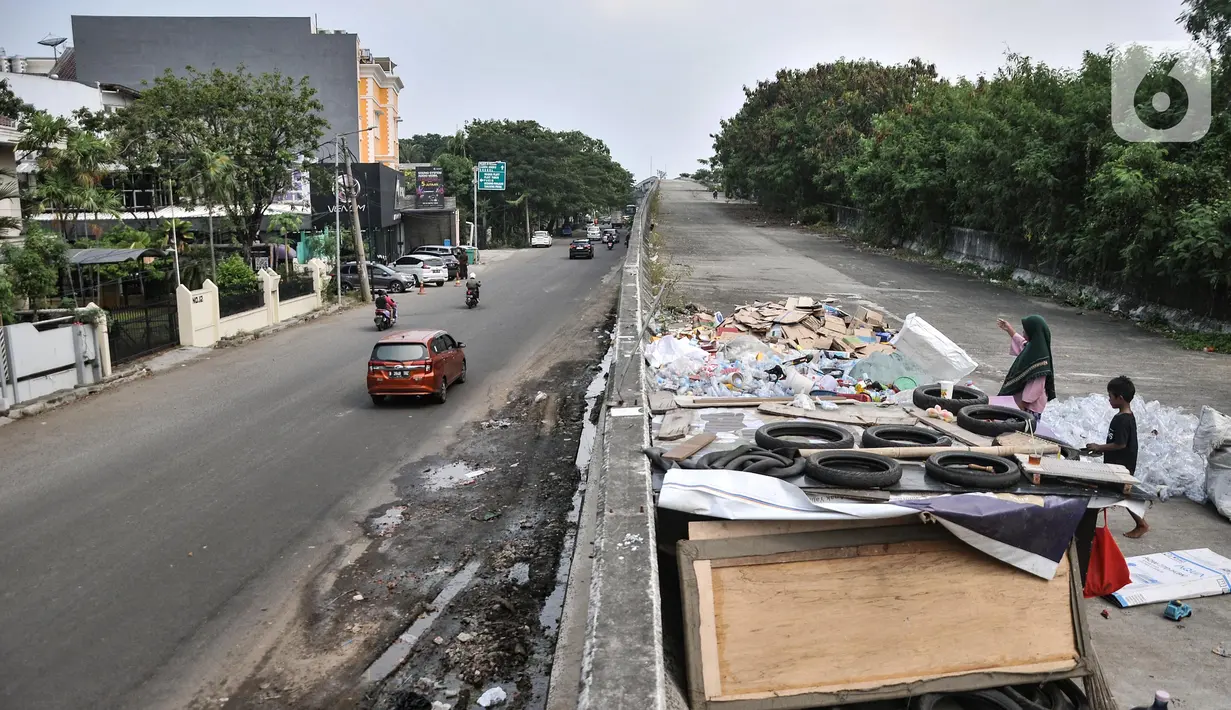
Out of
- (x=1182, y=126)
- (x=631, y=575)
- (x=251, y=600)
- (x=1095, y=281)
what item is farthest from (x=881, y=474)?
(x=1095, y=281)

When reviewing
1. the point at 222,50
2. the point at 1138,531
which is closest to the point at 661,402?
the point at 1138,531

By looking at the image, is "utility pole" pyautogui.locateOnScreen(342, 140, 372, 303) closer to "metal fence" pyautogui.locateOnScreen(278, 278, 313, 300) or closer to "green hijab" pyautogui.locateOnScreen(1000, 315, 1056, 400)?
"metal fence" pyautogui.locateOnScreen(278, 278, 313, 300)

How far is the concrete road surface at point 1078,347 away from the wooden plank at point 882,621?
2.68 feet

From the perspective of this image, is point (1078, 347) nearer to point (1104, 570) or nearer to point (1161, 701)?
point (1104, 570)

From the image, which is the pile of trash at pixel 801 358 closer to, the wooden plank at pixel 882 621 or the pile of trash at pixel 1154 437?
the pile of trash at pixel 1154 437

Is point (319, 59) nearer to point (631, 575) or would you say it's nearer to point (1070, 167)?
point (1070, 167)

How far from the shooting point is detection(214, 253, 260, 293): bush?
95.0 ft

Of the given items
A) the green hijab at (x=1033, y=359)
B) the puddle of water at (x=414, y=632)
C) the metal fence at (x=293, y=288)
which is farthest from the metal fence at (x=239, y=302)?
the green hijab at (x=1033, y=359)

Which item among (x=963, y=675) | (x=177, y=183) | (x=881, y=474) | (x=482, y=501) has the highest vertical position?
(x=177, y=183)

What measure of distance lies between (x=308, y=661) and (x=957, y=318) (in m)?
20.0

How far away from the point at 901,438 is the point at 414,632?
4801mm

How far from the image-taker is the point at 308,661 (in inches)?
292

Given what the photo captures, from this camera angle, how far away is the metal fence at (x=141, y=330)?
2041 cm

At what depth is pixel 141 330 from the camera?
21.6 m
